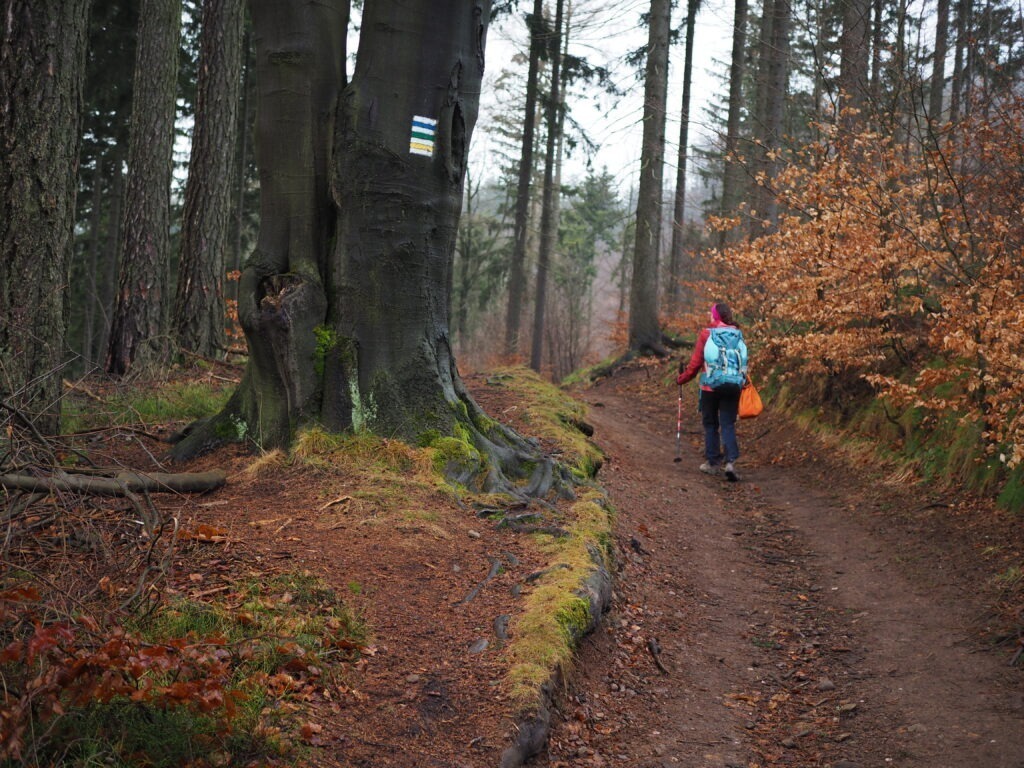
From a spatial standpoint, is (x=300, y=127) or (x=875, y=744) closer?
(x=875, y=744)

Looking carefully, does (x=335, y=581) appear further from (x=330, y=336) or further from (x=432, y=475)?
(x=330, y=336)

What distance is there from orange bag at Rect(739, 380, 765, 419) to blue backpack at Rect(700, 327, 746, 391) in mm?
171

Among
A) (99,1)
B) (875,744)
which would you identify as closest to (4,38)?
(875,744)

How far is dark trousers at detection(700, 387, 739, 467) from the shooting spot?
35.9ft

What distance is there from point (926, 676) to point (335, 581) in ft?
11.9

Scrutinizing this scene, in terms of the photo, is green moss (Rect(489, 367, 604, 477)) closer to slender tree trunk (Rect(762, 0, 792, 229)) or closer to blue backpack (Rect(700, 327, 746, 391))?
blue backpack (Rect(700, 327, 746, 391))

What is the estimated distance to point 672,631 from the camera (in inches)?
236

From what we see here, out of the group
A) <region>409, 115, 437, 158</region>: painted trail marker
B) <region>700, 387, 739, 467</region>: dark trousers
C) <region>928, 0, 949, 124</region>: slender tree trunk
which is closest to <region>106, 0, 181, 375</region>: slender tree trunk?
<region>409, 115, 437, 158</region>: painted trail marker

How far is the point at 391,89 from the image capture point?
6695 millimetres

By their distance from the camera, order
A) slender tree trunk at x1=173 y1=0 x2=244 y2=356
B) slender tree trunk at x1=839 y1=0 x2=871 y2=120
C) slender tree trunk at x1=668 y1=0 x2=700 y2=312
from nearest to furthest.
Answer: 1. slender tree trunk at x1=839 y1=0 x2=871 y2=120
2. slender tree trunk at x1=173 y1=0 x2=244 y2=356
3. slender tree trunk at x1=668 y1=0 x2=700 y2=312

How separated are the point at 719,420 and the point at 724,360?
111cm

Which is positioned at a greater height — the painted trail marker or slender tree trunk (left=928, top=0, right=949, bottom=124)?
slender tree trunk (left=928, top=0, right=949, bottom=124)

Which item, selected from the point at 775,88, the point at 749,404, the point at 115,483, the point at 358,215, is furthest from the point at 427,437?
the point at 775,88

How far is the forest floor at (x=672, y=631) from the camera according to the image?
4070mm
